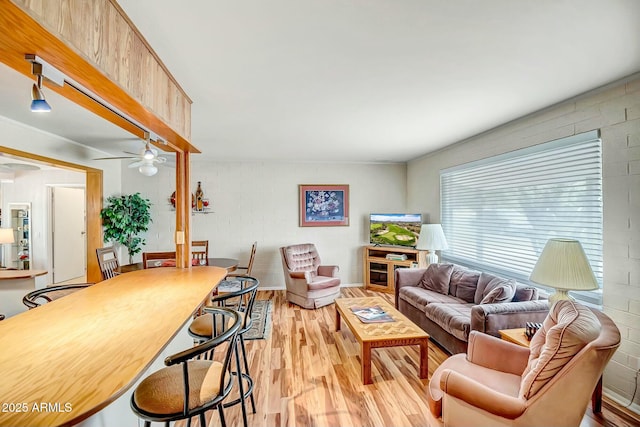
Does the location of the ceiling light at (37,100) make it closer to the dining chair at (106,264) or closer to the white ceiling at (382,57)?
the white ceiling at (382,57)

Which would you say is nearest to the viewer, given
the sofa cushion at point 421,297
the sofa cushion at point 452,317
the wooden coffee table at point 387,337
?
the wooden coffee table at point 387,337

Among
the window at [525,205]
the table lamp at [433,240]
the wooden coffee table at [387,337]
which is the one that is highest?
the window at [525,205]

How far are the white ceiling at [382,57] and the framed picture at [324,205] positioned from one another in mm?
2374

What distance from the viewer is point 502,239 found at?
3.44 m

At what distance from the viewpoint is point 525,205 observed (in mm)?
3121

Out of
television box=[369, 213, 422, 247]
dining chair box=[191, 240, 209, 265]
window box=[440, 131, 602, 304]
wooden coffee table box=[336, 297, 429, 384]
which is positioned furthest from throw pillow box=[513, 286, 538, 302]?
dining chair box=[191, 240, 209, 265]

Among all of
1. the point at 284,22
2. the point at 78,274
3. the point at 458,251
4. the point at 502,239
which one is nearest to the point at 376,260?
the point at 458,251

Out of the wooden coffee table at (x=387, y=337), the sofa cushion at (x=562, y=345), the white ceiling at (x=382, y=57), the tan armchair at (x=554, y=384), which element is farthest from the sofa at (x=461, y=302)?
the white ceiling at (x=382, y=57)

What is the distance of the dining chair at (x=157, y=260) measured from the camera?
11.9 ft

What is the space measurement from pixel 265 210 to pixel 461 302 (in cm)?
368

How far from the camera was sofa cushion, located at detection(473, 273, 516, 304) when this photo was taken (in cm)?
272

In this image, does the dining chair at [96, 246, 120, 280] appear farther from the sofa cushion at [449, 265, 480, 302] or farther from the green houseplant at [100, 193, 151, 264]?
the sofa cushion at [449, 265, 480, 302]

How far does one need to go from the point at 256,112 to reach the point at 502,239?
10.6 feet

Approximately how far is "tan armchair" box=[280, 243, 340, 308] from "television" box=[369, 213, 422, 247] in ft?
3.86
